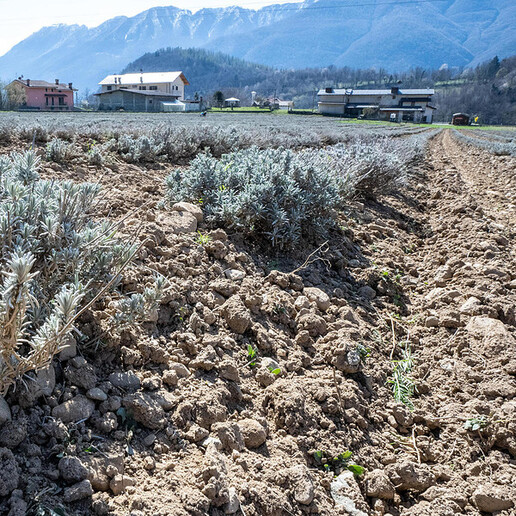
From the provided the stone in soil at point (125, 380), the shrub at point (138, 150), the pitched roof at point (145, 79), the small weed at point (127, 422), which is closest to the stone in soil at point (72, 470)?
the small weed at point (127, 422)

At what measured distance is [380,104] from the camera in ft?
275

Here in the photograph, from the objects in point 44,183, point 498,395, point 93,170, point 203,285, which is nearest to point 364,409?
point 498,395

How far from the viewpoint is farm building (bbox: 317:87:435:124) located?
75.4m

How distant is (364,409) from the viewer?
2.50 metres

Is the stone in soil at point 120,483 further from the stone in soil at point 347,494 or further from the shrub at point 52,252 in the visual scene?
the stone in soil at point 347,494

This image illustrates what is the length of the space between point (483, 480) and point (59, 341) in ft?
6.62

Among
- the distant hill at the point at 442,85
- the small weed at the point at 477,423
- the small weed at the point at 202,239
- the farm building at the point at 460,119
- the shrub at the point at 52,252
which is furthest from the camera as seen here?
the distant hill at the point at 442,85

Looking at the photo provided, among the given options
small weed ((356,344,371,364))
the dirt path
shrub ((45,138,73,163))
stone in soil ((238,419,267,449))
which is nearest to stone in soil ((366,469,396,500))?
the dirt path

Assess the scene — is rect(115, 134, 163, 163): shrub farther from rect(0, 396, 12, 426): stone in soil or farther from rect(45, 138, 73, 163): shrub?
rect(0, 396, 12, 426): stone in soil

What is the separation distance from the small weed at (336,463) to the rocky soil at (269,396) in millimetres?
23

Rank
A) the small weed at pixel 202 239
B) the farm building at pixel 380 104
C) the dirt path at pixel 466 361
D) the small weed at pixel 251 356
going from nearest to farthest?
the dirt path at pixel 466 361, the small weed at pixel 251 356, the small weed at pixel 202 239, the farm building at pixel 380 104

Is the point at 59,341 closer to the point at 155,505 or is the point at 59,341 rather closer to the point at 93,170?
the point at 155,505

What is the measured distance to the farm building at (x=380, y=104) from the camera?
75.4 meters

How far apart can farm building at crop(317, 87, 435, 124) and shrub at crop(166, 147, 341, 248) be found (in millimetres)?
73033
